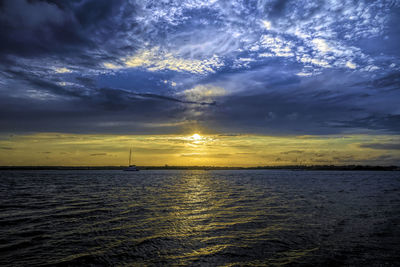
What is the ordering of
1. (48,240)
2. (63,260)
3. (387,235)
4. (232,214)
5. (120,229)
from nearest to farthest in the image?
A: (63,260) < (48,240) < (387,235) < (120,229) < (232,214)

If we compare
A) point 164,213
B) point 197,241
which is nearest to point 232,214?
point 164,213

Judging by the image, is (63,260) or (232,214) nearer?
(63,260)

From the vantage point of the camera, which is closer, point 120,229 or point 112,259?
point 112,259

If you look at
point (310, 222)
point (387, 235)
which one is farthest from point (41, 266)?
point (387, 235)

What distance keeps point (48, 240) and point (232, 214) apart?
14.9m

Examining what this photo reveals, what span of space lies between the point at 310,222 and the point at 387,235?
505 centimetres

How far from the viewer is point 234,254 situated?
12117 millimetres

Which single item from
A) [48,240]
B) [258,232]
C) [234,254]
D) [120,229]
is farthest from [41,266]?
[258,232]

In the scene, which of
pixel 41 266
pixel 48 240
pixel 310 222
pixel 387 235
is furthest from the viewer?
pixel 310 222

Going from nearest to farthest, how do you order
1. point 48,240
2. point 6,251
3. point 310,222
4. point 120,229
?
point 6,251 < point 48,240 < point 120,229 < point 310,222

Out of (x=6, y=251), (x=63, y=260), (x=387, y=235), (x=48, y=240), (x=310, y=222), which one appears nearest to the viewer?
(x=63, y=260)

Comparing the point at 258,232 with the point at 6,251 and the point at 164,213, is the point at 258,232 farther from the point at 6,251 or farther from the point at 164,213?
the point at 6,251

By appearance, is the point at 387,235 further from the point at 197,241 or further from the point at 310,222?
the point at 197,241

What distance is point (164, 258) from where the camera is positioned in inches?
454
